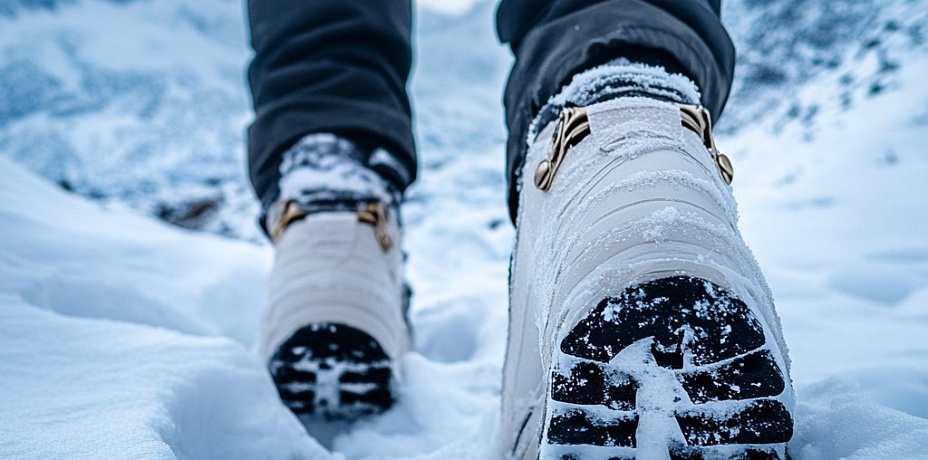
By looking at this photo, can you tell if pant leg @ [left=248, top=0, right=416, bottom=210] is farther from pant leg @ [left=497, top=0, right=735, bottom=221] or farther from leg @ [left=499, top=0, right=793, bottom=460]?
leg @ [left=499, top=0, right=793, bottom=460]

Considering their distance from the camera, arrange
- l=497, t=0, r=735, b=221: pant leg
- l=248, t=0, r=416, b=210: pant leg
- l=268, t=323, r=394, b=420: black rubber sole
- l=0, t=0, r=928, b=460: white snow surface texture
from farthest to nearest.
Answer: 1. l=248, t=0, r=416, b=210: pant leg
2. l=268, t=323, r=394, b=420: black rubber sole
3. l=497, t=0, r=735, b=221: pant leg
4. l=0, t=0, r=928, b=460: white snow surface texture

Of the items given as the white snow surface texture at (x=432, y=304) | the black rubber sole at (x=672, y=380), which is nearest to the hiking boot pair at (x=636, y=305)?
the black rubber sole at (x=672, y=380)

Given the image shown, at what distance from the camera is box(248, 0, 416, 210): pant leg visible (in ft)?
3.68

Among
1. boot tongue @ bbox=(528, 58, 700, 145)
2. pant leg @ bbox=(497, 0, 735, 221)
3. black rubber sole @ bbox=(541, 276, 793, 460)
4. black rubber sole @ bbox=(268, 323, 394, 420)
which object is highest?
pant leg @ bbox=(497, 0, 735, 221)

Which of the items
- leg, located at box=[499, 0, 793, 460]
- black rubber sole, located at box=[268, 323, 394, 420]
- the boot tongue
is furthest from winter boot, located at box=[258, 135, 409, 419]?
the boot tongue

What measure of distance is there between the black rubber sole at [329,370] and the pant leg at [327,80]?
1.16ft

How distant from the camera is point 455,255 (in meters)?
2.87

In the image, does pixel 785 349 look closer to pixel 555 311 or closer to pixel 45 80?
pixel 555 311

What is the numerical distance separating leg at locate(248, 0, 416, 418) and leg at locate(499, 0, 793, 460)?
0.28m

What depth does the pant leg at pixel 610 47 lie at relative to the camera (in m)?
0.70

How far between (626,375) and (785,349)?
0.15 metres

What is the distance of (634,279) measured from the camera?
45 centimetres

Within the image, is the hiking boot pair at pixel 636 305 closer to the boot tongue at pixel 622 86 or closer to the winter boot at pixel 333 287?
the boot tongue at pixel 622 86

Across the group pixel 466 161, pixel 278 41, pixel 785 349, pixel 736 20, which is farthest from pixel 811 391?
pixel 736 20
